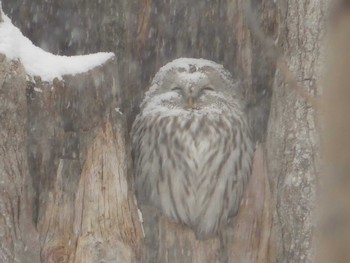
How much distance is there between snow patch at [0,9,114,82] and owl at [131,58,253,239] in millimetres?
734

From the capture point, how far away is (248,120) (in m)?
4.03

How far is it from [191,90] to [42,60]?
3.26 ft

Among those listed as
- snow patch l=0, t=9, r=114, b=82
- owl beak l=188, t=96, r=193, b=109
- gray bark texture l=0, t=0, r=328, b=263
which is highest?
snow patch l=0, t=9, r=114, b=82

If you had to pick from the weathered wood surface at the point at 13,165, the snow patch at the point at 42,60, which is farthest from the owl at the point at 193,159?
the weathered wood surface at the point at 13,165

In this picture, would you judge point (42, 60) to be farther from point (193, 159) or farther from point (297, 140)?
point (297, 140)

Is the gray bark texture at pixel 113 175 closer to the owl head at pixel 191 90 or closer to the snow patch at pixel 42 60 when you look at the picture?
the snow patch at pixel 42 60

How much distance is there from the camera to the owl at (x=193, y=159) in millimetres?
3643

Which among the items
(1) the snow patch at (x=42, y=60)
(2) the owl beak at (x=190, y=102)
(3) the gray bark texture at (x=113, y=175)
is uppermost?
(1) the snow patch at (x=42, y=60)

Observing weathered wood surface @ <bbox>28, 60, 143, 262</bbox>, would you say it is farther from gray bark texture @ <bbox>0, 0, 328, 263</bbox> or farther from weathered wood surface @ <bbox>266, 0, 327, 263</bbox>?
weathered wood surface @ <bbox>266, 0, 327, 263</bbox>

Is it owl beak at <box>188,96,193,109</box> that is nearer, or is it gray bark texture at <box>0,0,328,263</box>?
gray bark texture at <box>0,0,328,263</box>

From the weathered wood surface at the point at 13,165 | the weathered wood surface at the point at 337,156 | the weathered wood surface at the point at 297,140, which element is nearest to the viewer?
the weathered wood surface at the point at 337,156

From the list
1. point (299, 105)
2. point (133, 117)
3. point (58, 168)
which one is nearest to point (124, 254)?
point (58, 168)

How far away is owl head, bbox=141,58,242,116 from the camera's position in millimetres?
3848

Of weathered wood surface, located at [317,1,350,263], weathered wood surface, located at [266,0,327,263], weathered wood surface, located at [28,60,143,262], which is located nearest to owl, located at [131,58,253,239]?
weathered wood surface, located at [266,0,327,263]
